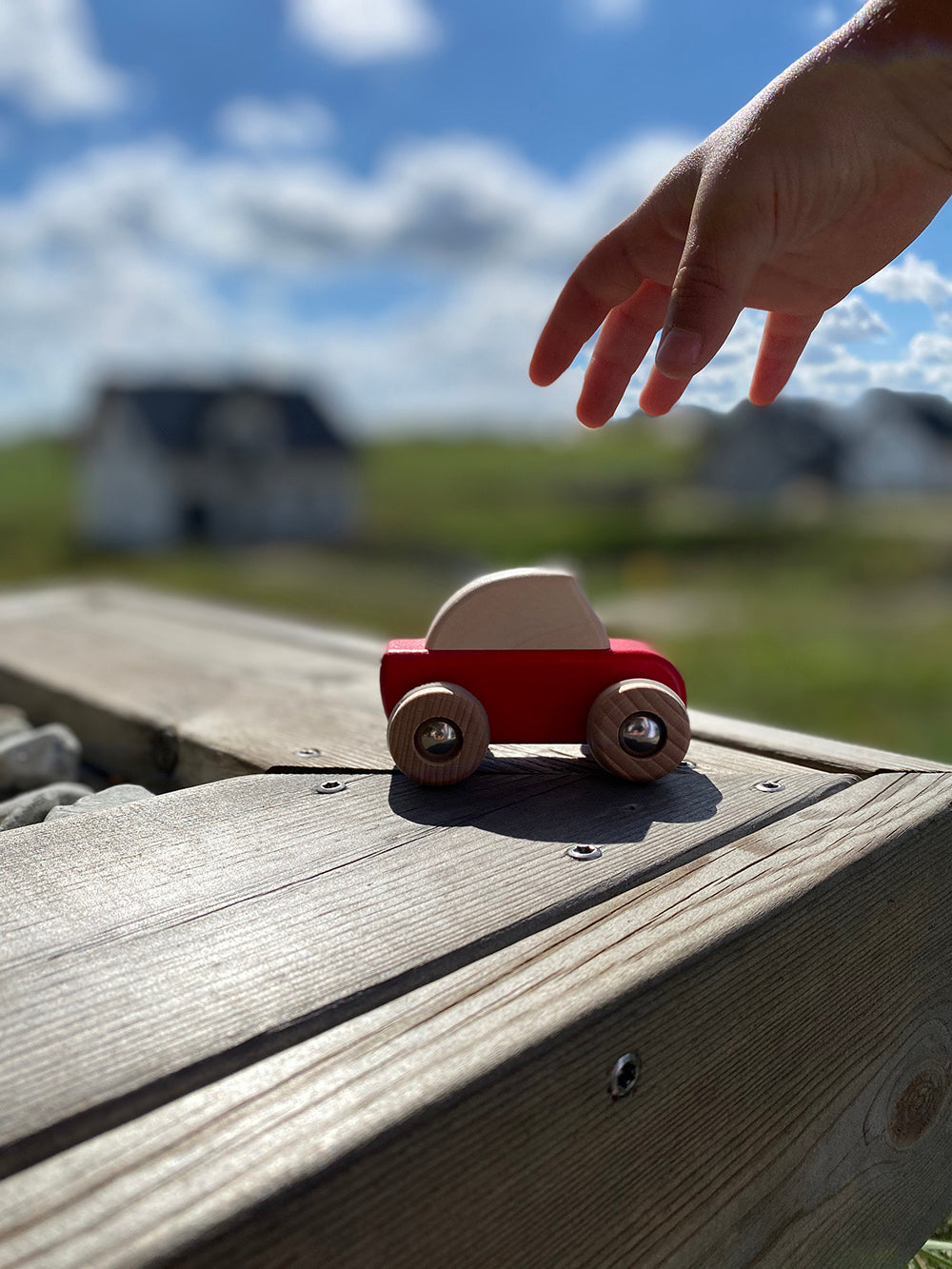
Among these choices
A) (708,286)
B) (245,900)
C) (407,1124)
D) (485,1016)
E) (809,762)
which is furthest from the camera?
(809,762)

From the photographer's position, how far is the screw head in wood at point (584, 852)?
108 centimetres

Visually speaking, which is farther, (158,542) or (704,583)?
(158,542)

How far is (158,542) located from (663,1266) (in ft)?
54.0

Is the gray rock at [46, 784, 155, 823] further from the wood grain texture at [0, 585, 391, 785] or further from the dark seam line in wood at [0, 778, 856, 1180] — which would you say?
the dark seam line in wood at [0, 778, 856, 1180]

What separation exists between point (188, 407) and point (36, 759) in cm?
1557

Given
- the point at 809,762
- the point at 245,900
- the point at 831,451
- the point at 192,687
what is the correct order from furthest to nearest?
the point at 831,451, the point at 192,687, the point at 809,762, the point at 245,900

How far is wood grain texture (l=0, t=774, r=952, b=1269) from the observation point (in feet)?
2.09

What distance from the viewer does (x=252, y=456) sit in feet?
54.5

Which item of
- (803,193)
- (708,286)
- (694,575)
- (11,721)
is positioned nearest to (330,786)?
(708,286)

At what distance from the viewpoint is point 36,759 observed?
1776 mm

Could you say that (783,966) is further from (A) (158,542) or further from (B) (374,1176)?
(A) (158,542)

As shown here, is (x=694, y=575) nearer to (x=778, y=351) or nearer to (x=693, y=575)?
(x=693, y=575)

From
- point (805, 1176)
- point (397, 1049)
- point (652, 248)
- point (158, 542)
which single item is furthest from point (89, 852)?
point (158, 542)

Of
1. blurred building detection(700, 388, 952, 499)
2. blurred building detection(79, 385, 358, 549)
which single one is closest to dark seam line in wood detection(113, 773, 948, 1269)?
blurred building detection(700, 388, 952, 499)
